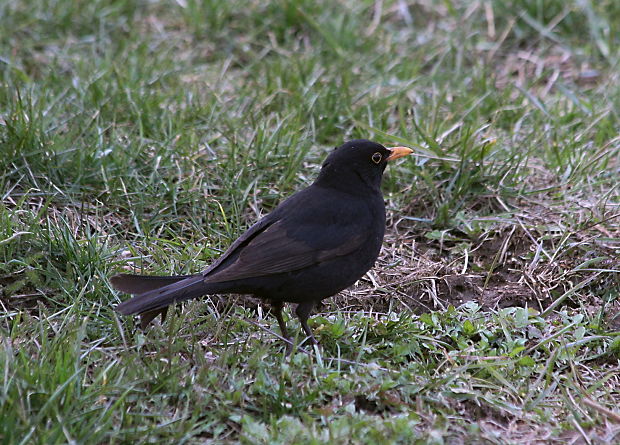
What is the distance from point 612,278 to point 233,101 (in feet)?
10.1

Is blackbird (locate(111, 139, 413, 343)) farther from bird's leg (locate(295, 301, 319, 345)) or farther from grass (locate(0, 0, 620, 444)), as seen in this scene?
grass (locate(0, 0, 620, 444))

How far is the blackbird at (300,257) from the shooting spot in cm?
417

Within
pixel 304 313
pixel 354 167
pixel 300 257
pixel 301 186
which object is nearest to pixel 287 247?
pixel 300 257

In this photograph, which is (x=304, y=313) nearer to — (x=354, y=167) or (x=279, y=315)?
(x=279, y=315)

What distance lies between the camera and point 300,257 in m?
4.34

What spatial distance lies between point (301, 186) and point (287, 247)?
142cm

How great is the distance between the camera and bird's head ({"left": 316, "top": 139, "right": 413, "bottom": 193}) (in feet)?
15.4

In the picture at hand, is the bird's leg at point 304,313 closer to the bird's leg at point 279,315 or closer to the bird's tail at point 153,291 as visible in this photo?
the bird's leg at point 279,315

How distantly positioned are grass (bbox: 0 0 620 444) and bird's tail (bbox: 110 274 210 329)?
0.44 ft

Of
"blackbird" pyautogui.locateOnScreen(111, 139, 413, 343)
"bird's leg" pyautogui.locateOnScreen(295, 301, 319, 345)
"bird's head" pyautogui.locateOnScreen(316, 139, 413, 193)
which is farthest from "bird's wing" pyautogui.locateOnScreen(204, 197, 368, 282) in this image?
"bird's head" pyautogui.locateOnScreen(316, 139, 413, 193)

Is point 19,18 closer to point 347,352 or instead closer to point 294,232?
point 294,232

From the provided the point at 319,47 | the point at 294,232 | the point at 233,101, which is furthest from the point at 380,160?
the point at 319,47

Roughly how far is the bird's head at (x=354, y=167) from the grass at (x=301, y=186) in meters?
0.63

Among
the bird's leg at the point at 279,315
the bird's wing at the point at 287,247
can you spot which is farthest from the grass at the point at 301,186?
the bird's wing at the point at 287,247
